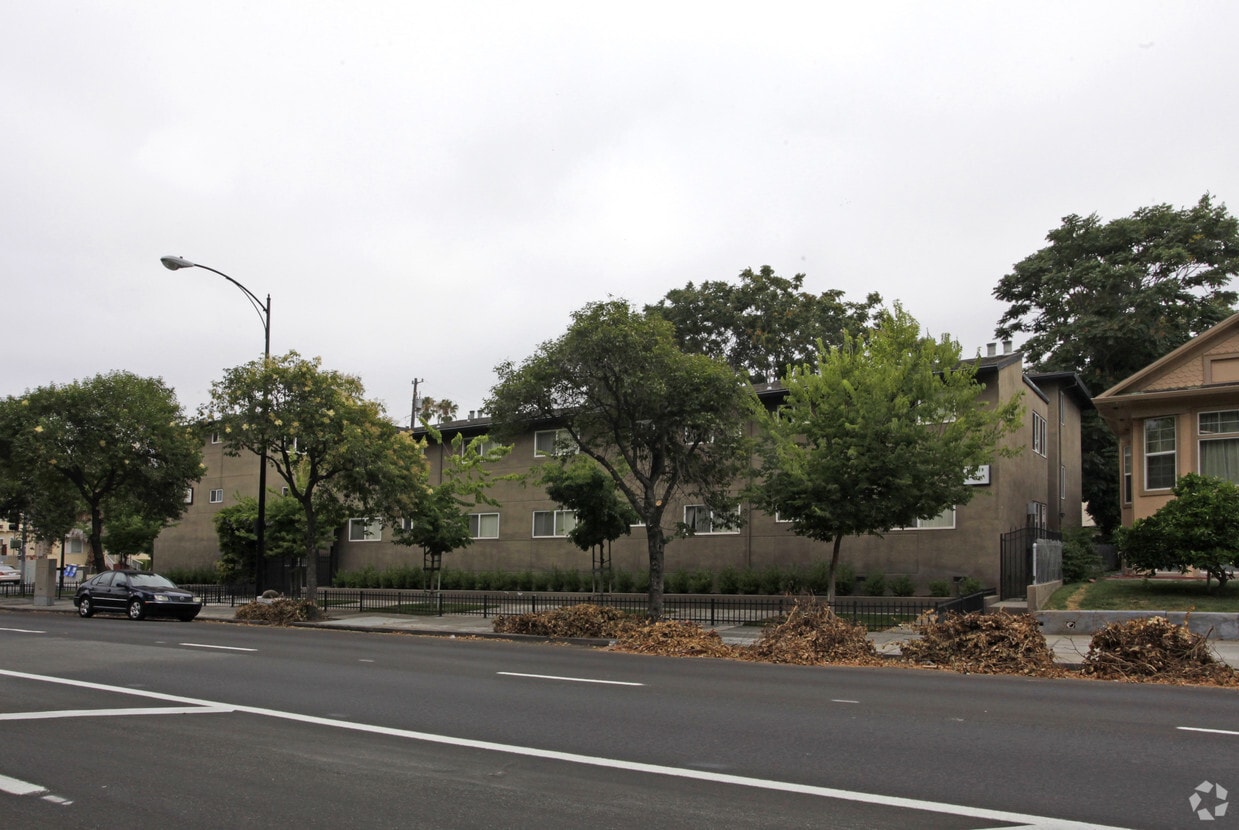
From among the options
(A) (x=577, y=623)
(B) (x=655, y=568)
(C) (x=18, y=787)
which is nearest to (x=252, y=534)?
(A) (x=577, y=623)

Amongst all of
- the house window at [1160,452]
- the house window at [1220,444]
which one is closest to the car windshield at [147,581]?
the house window at [1160,452]

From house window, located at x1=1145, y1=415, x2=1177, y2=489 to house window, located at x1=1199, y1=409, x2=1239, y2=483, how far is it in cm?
82

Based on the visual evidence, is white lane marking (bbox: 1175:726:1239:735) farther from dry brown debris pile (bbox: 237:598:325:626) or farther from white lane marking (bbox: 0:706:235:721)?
dry brown debris pile (bbox: 237:598:325:626)

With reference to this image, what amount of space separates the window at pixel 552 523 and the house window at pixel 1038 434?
1621 centimetres

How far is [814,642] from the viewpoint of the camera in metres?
17.6

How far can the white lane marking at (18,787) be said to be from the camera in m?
Result: 6.81

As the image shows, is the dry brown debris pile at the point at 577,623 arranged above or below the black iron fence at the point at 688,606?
above

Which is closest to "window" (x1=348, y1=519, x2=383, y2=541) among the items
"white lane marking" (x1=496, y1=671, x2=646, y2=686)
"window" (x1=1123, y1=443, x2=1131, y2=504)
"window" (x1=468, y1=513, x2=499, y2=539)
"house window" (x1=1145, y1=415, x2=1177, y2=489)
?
"window" (x1=468, y1=513, x2=499, y2=539)

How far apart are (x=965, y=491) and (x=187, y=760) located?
1974 centimetres

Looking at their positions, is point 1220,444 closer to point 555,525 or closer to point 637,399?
point 637,399

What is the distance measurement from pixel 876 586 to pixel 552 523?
13391mm

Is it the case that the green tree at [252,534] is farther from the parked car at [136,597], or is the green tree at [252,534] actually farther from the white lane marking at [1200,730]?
the white lane marking at [1200,730]

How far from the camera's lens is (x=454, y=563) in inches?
1623

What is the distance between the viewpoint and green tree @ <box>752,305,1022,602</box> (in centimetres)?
2269
